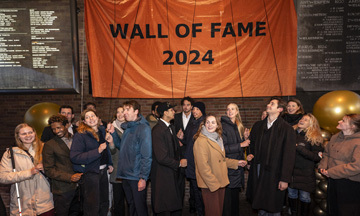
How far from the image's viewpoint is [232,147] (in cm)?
394

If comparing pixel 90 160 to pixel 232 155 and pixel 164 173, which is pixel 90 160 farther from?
pixel 232 155

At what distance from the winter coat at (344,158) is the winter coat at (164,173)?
2.04m

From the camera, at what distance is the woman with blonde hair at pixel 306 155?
4203mm

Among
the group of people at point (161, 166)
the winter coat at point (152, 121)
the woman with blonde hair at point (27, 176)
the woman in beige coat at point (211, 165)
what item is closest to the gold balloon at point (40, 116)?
the group of people at point (161, 166)

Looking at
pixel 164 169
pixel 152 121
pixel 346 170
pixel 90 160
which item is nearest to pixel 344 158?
pixel 346 170

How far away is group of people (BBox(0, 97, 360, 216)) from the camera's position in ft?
11.5

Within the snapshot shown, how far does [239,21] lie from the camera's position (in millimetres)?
5625

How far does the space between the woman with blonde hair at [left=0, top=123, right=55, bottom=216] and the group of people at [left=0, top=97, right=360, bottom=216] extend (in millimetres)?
11

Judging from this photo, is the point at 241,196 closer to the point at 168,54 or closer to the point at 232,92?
the point at 232,92

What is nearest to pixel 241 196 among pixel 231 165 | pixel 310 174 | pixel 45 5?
pixel 310 174

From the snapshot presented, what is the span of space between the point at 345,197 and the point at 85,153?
3.38 meters

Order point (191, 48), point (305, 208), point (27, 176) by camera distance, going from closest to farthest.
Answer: point (27, 176), point (305, 208), point (191, 48)

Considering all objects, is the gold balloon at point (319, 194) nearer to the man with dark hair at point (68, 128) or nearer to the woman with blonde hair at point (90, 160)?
the woman with blonde hair at point (90, 160)

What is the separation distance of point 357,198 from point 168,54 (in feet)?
13.0
